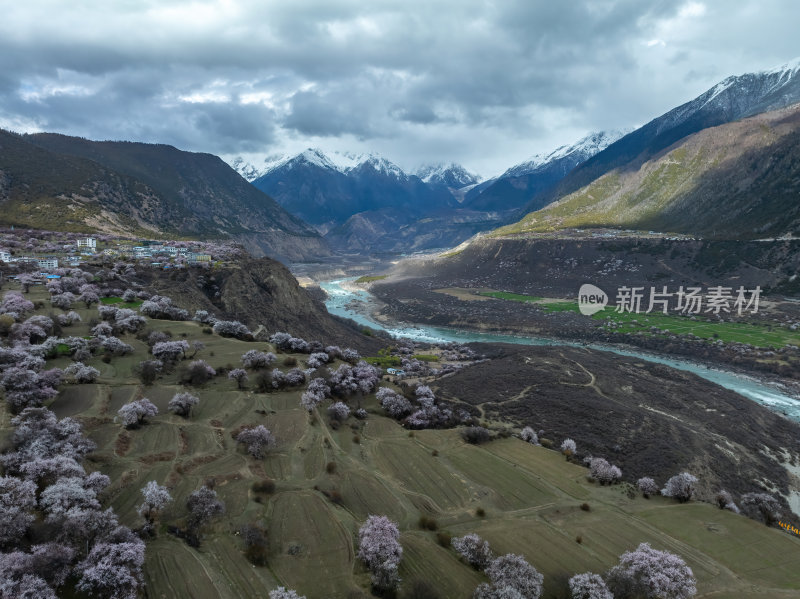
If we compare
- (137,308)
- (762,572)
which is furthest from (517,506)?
(137,308)

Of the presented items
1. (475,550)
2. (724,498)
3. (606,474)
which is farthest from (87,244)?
(724,498)

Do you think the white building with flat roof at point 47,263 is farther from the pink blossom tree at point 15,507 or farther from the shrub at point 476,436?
the shrub at point 476,436

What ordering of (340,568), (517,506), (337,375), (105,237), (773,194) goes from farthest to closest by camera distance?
(773,194)
(105,237)
(337,375)
(517,506)
(340,568)

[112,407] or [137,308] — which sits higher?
[137,308]

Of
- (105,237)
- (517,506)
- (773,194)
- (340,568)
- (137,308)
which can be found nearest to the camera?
(340,568)

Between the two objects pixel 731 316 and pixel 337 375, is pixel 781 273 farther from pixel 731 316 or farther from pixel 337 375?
pixel 337 375

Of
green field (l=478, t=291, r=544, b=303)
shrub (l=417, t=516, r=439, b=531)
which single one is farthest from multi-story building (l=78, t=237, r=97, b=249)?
green field (l=478, t=291, r=544, b=303)
